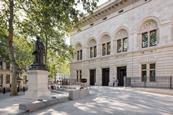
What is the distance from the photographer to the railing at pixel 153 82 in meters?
31.0

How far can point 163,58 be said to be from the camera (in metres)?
33.1

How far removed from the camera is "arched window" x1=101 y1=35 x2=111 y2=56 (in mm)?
Result: 45369

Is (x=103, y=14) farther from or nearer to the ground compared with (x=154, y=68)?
farther from the ground

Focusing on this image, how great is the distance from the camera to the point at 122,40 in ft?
135

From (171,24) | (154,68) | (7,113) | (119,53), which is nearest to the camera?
(7,113)

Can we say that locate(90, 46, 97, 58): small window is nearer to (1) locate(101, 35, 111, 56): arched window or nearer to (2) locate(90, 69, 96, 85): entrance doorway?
(2) locate(90, 69, 96, 85): entrance doorway

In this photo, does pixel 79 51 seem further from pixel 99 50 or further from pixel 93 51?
pixel 99 50

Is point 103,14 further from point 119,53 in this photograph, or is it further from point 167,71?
point 167,71

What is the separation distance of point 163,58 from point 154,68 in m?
2.21

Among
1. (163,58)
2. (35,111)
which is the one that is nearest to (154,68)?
(163,58)

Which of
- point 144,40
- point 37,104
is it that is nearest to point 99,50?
point 144,40

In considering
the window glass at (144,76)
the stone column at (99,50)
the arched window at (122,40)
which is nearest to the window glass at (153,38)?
the window glass at (144,76)

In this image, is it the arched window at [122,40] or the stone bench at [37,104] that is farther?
the arched window at [122,40]

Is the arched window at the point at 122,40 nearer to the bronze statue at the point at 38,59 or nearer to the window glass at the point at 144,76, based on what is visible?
the window glass at the point at 144,76
